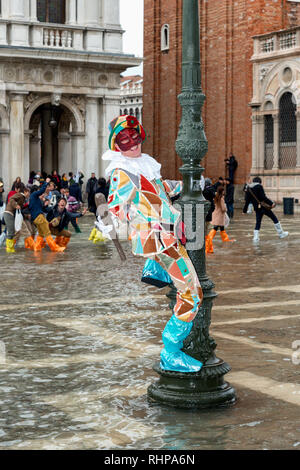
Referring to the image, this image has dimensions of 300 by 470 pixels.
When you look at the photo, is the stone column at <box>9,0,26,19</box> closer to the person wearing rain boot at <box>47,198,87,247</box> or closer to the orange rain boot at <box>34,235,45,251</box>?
the person wearing rain boot at <box>47,198,87,247</box>

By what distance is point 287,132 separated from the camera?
122 ft

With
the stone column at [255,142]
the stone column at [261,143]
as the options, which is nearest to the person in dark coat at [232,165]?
the stone column at [255,142]

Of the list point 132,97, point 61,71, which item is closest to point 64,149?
point 61,71

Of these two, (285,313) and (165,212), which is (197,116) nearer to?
(165,212)

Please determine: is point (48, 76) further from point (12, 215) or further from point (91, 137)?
point (12, 215)

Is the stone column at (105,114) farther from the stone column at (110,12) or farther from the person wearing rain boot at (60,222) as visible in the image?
the person wearing rain boot at (60,222)

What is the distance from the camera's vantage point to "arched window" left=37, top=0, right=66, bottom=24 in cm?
3447

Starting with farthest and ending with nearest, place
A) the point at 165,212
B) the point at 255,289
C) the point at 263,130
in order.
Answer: the point at 263,130, the point at 255,289, the point at 165,212

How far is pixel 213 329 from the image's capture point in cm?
899

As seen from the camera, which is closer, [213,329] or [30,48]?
[213,329]

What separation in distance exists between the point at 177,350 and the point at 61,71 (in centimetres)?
2898

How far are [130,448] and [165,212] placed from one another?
1.73 meters

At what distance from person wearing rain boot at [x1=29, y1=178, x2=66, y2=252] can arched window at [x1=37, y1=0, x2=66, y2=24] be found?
1684 centimetres
